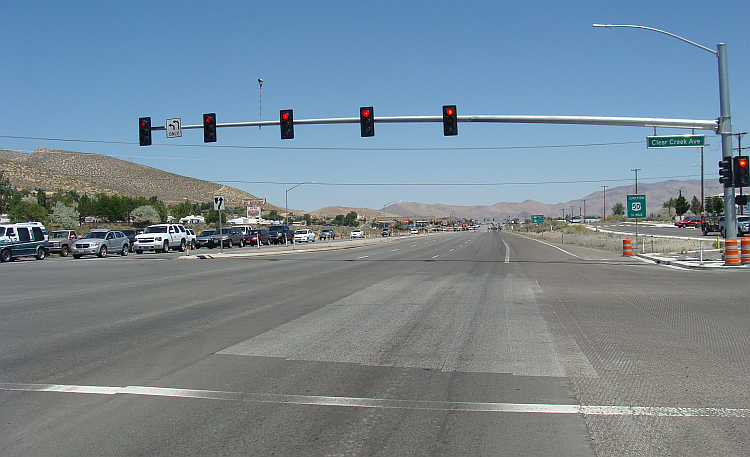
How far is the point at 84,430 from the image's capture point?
17.7 feet

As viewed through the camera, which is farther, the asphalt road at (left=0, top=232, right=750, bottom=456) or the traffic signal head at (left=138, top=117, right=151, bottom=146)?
the traffic signal head at (left=138, top=117, right=151, bottom=146)

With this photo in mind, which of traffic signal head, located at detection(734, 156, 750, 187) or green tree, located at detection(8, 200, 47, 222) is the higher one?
green tree, located at detection(8, 200, 47, 222)

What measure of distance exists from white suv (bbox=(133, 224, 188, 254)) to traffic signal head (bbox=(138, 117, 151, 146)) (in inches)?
708

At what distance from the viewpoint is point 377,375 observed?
23.9 feet

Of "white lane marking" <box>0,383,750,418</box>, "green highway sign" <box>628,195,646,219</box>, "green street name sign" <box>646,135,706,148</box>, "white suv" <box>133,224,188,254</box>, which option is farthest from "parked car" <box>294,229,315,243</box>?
"white lane marking" <box>0,383,750,418</box>

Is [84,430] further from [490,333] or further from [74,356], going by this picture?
[490,333]

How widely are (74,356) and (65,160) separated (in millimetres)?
151301

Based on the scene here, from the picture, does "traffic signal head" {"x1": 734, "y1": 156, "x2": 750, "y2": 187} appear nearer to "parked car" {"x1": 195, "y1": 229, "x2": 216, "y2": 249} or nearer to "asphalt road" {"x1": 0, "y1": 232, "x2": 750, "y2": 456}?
"asphalt road" {"x1": 0, "y1": 232, "x2": 750, "y2": 456}

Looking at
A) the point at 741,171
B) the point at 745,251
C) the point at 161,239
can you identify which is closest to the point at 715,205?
the point at 741,171

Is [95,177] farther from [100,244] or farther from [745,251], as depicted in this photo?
[745,251]

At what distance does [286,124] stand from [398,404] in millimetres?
20421

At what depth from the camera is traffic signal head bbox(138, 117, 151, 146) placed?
2600 centimetres

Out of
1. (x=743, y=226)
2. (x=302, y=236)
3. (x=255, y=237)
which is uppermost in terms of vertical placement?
(x=255, y=237)

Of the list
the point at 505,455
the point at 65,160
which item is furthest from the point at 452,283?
the point at 65,160
